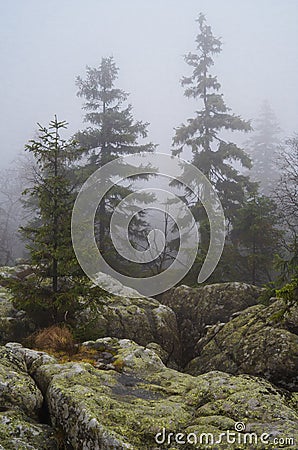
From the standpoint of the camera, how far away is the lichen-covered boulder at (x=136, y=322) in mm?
9672

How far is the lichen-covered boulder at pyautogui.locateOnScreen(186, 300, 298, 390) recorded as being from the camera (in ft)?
23.5

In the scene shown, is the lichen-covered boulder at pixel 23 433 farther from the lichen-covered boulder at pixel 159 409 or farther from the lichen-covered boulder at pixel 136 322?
the lichen-covered boulder at pixel 136 322

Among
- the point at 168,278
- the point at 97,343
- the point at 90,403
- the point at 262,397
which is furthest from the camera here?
the point at 168,278

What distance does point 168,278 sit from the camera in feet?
59.0

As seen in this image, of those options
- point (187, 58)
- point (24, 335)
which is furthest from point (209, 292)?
point (187, 58)

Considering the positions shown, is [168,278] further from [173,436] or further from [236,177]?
[173,436]

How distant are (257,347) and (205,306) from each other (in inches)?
177

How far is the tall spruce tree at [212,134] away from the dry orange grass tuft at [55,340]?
571 inches

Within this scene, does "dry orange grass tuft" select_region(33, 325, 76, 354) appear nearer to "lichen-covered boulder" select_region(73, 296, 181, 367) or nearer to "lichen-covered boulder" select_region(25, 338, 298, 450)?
"lichen-covered boulder" select_region(73, 296, 181, 367)

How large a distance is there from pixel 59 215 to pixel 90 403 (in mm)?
5576

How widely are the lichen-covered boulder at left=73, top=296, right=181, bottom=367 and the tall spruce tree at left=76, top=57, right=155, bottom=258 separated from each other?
7.24 metres

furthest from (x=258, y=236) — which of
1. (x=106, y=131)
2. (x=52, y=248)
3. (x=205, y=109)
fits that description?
(x=205, y=109)

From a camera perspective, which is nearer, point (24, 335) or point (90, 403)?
point (90, 403)

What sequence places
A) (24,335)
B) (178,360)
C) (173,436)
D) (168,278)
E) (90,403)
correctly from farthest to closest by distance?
(168,278) → (178,360) → (24,335) → (90,403) → (173,436)
